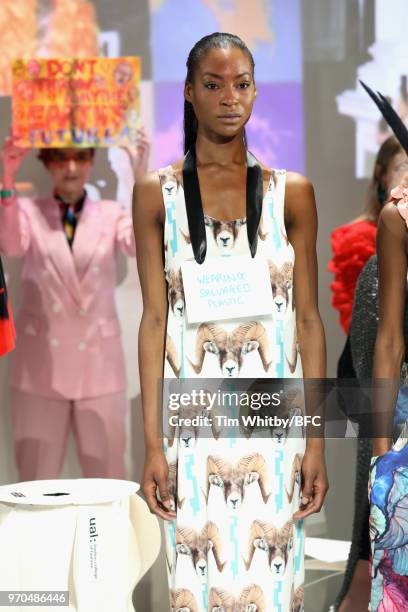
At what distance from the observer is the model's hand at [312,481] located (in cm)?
258

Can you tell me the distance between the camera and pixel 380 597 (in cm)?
224

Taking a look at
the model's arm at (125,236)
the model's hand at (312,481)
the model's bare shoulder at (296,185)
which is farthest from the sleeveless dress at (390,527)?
the model's arm at (125,236)

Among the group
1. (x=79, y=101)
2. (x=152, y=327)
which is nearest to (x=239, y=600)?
(x=152, y=327)

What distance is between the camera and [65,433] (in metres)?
4.71

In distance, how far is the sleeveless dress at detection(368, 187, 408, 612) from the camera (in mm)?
2182

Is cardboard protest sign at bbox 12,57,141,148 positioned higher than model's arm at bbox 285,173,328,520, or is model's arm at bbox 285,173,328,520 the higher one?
cardboard protest sign at bbox 12,57,141,148

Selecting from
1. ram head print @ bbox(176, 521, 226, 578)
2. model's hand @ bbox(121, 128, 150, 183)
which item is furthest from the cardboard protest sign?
ram head print @ bbox(176, 521, 226, 578)

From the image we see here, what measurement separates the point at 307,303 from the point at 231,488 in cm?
47

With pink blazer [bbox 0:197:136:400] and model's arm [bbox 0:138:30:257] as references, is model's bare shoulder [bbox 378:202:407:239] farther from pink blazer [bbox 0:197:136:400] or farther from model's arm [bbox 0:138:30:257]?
model's arm [bbox 0:138:30:257]

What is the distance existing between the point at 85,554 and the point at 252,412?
0.61m

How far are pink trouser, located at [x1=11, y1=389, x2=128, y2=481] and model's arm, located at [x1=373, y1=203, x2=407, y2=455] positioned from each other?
2.43m

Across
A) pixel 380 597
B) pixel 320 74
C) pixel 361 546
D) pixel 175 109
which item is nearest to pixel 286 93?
pixel 320 74

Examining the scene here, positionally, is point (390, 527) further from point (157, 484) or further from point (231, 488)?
point (157, 484)

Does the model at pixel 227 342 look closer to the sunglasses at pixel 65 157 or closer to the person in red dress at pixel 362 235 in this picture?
the person in red dress at pixel 362 235
